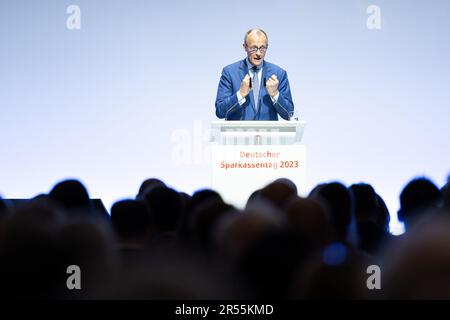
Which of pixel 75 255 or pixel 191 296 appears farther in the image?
pixel 75 255

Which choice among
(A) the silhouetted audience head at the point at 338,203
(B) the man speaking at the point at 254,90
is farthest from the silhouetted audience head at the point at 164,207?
(B) the man speaking at the point at 254,90

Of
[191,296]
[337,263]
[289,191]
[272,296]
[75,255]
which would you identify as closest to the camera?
[191,296]

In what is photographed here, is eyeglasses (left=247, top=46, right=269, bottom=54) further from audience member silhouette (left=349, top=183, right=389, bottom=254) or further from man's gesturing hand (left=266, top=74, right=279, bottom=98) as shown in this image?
audience member silhouette (left=349, top=183, right=389, bottom=254)

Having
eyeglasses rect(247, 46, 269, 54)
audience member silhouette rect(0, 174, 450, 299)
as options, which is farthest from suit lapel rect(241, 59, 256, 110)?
audience member silhouette rect(0, 174, 450, 299)

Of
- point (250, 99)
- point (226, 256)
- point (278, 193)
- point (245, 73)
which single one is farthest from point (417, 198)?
point (245, 73)

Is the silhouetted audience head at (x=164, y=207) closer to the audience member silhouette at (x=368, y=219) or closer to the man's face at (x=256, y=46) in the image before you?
the audience member silhouette at (x=368, y=219)

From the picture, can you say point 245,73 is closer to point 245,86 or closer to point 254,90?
point 254,90

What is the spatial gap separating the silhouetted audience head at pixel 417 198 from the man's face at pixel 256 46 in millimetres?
1881

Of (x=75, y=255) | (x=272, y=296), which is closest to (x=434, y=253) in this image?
(x=272, y=296)

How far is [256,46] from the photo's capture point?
393 centimetres

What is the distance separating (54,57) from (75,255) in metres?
4.79
